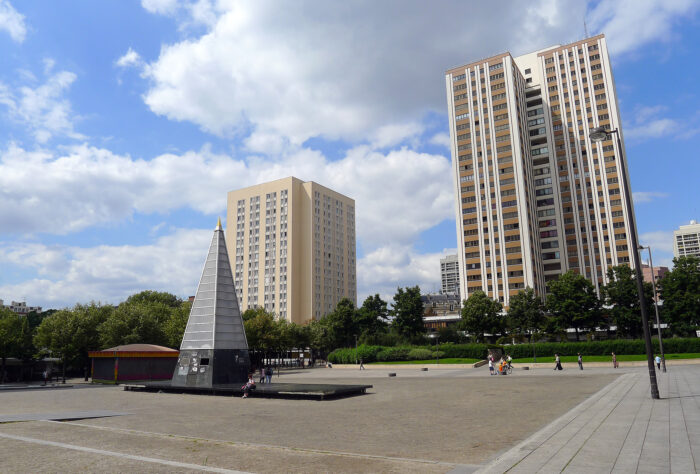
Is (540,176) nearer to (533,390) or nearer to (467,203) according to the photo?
(467,203)

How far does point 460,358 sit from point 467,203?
37.0 metres

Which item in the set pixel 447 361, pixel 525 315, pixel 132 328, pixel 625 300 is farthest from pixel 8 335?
pixel 625 300

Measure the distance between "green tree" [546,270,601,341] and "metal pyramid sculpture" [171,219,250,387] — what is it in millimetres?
44527

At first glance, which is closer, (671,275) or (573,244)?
(671,275)

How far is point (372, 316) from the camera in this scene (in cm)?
7806

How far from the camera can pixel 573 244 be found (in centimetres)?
8844

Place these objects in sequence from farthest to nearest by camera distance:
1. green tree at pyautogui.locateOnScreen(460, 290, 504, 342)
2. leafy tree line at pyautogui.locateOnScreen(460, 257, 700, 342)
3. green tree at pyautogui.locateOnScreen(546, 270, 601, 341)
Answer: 1. green tree at pyautogui.locateOnScreen(460, 290, 504, 342)
2. green tree at pyautogui.locateOnScreen(546, 270, 601, 341)
3. leafy tree line at pyautogui.locateOnScreen(460, 257, 700, 342)

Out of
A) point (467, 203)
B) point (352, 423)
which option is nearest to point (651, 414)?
point (352, 423)

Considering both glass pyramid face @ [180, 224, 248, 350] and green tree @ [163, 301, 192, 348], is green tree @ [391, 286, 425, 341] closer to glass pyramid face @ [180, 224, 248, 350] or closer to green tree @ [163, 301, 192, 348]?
green tree @ [163, 301, 192, 348]

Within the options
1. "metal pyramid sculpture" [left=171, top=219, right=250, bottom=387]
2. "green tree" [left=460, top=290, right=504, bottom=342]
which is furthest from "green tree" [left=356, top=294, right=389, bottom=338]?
"metal pyramid sculpture" [left=171, top=219, right=250, bottom=387]

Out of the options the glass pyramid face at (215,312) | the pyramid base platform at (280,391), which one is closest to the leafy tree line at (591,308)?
the glass pyramid face at (215,312)

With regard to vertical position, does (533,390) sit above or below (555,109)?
below

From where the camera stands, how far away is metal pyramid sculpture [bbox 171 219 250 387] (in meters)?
29.9

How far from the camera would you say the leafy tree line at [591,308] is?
5394 cm
